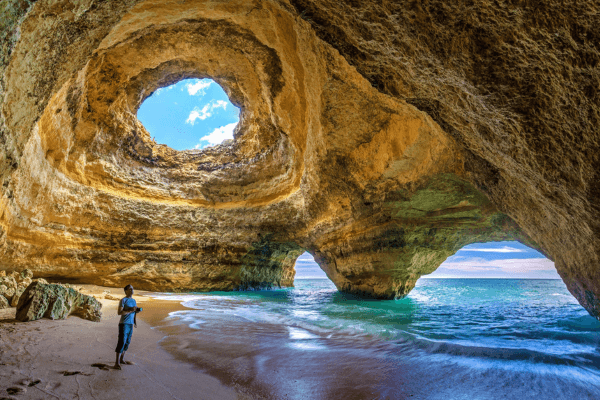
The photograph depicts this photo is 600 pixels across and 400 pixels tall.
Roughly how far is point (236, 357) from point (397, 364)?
1845mm

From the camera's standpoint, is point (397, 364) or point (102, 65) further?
point (102, 65)

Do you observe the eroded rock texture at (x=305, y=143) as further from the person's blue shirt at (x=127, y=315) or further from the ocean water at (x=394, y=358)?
→ the person's blue shirt at (x=127, y=315)

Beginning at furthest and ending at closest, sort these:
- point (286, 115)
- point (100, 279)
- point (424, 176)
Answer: point (100, 279) → point (286, 115) → point (424, 176)

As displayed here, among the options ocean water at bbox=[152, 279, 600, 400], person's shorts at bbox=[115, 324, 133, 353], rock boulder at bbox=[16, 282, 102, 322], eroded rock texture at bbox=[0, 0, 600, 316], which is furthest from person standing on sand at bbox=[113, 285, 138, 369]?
eroded rock texture at bbox=[0, 0, 600, 316]

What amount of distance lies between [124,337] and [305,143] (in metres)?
6.73

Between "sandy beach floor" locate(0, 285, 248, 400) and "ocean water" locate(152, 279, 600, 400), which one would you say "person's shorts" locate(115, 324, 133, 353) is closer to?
"sandy beach floor" locate(0, 285, 248, 400)

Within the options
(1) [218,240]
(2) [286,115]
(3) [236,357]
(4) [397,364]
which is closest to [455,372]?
(4) [397,364]

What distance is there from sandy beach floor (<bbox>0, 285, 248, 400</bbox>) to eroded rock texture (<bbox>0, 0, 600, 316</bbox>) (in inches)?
94.7

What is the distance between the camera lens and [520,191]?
4.54m

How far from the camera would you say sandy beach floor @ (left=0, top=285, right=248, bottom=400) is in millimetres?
2104

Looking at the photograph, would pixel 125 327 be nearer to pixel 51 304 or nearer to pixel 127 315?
pixel 127 315

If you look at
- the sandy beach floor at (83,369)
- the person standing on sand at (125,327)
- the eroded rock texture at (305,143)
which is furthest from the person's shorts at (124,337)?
the eroded rock texture at (305,143)

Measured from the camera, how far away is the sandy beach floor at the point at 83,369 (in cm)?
210

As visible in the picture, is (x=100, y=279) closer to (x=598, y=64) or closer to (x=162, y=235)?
(x=162, y=235)
